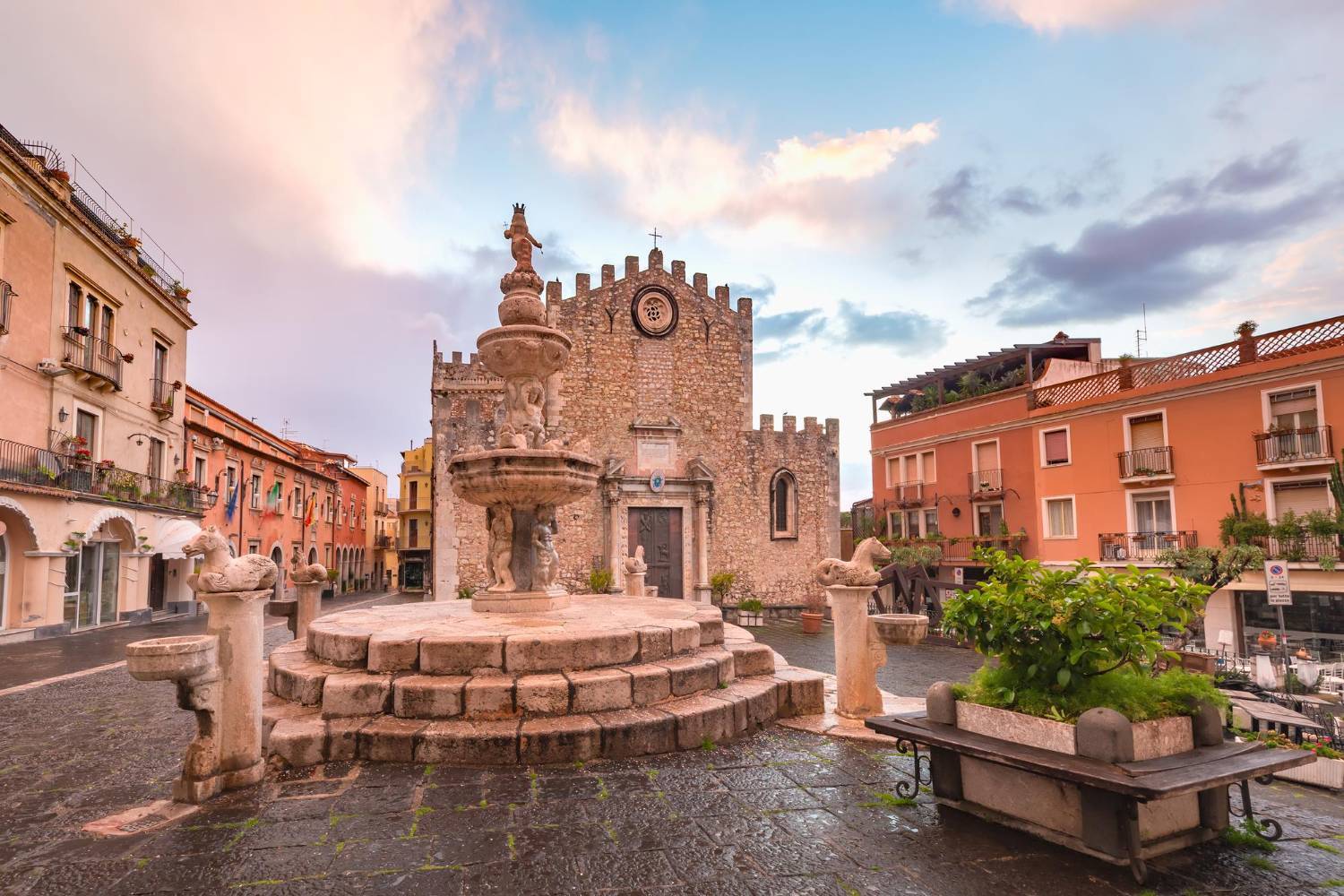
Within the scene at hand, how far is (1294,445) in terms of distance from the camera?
16266 mm

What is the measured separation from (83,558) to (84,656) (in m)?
7.73

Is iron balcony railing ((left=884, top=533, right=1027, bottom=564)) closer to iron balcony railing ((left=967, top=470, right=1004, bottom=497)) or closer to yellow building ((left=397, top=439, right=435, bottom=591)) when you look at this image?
iron balcony railing ((left=967, top=470, right=1004, bottom=497))

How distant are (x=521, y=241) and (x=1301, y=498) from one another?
18.6 m

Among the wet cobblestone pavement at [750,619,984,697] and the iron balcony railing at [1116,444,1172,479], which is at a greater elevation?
the iron balcony railing at [1116,444,1172,479]

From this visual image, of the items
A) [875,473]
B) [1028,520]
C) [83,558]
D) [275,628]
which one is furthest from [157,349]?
[1028,520]

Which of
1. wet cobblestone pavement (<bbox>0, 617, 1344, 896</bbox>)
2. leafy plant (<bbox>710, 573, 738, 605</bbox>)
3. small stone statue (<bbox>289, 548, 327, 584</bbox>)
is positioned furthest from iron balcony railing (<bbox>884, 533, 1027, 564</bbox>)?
small stone statue (<bbox>289, 548, 327, 584</bbox>)

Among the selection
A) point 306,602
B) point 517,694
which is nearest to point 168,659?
point 517,694

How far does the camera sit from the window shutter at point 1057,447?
21.0 m

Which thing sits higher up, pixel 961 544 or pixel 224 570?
pixel 224 570

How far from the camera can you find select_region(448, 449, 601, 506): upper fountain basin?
7523 mm

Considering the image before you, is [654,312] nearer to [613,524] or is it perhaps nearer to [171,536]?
[613,524]

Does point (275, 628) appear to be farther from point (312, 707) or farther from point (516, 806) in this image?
point (516, 806)

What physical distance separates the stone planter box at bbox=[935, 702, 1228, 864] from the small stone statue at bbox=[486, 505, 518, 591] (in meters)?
5.49

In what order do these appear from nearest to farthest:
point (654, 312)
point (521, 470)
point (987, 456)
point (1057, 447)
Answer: point (521, 470), point (1057, 447), point (654, 312), point (987, 456)
